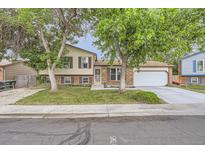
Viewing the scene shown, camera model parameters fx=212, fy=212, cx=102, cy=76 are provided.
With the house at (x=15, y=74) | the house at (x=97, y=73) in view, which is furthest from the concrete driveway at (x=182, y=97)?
the house at (x=15, y=74)

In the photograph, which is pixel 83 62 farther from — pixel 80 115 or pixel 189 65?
pixel 80 115

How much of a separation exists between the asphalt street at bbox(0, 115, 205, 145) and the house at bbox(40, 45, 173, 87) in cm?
1705

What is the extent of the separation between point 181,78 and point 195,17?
22500mm

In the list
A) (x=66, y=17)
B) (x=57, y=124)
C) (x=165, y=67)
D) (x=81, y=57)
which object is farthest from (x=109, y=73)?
(x=57, y=124)

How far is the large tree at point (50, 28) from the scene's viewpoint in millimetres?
15471

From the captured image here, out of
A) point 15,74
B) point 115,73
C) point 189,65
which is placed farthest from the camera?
point 189,65

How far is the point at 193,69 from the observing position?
2895 centimetres

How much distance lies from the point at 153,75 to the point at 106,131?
21767 mm

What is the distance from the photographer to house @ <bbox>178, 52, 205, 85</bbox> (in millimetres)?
27778

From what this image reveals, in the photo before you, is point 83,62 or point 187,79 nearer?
point 83,62

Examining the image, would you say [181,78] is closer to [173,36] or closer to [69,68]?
[69,68]

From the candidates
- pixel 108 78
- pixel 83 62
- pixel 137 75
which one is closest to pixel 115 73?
pixel 108 78

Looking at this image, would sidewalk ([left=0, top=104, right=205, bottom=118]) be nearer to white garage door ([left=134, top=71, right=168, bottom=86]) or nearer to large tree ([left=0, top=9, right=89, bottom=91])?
large tree ([left=0, top=9, right=89, bottom=91])

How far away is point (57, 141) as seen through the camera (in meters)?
5.57
